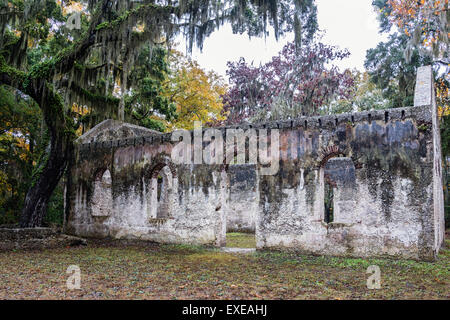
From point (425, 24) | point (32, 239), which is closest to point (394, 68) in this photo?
point (425, 24)

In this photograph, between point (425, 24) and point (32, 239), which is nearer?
point (32, 239)

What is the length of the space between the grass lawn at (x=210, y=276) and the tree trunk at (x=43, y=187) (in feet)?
7.58

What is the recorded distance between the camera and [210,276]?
6.93 m

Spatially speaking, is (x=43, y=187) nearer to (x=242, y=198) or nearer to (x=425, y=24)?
(x=242, y=198)

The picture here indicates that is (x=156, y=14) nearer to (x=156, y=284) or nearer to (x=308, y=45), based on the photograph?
(x=156, y=284)

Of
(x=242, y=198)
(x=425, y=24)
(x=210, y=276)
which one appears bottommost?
(x=210, y=276)

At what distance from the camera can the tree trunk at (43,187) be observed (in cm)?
1193

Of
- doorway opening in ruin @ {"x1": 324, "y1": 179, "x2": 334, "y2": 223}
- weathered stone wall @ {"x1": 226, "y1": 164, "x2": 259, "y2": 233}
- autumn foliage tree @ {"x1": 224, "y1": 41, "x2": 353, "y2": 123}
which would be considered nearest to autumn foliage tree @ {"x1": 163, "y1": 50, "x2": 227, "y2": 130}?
autumn foliage tree @ {"x1": 224, "y1": 41, "x2": 353, "y2": 123}

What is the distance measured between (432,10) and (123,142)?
11.3 metres

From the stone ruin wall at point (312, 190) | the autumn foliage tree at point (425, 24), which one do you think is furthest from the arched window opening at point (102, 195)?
the autumn foliage tree at point (425, 24)

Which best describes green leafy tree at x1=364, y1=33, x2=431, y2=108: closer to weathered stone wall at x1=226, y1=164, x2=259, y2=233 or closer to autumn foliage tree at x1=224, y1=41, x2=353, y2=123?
autumn foliage tree at x1=224, y1=41, x2=353, y2=123

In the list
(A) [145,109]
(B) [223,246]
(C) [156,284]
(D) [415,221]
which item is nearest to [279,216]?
(B) [223,246]

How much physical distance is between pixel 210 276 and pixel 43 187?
7488 mm

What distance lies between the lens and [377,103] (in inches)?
838
